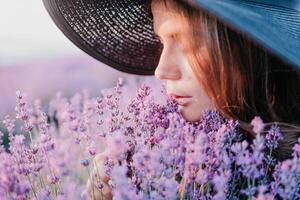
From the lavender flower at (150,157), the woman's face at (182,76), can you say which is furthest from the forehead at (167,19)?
the lavender flower at (150,157)

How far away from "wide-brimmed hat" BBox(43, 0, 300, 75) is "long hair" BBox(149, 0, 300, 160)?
0.12 metres

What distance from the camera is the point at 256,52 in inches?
60.4

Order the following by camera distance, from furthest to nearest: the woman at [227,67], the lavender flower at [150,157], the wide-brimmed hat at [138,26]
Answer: the woman at [227,67] < the wide-brimmed hat at [138,26] < the lavender flower at [150,157]

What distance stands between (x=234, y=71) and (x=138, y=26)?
0.55 meters

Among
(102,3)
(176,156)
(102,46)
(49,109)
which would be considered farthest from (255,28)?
(49,109)

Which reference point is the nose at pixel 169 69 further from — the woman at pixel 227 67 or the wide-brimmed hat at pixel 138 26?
the wide-brimmed hat at pixel 138 26

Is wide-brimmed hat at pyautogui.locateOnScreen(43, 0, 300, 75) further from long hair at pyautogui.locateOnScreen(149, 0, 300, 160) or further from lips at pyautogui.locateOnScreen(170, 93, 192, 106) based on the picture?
lips at pyautogui.locateOnScreen(170, 93, 192, 106)

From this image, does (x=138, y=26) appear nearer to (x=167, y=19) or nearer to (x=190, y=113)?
(x=167, y=19)

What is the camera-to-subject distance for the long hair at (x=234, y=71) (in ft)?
4.79

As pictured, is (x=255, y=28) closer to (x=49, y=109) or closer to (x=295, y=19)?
(x=295, y=19)

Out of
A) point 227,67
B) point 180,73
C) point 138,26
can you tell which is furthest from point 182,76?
point 138,26

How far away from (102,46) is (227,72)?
0.63m

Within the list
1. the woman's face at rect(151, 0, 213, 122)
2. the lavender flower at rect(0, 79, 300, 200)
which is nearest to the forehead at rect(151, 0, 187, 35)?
the woman's face at rect(151, 0, 213, 122)

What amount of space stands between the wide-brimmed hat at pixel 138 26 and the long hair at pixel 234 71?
0.12m
